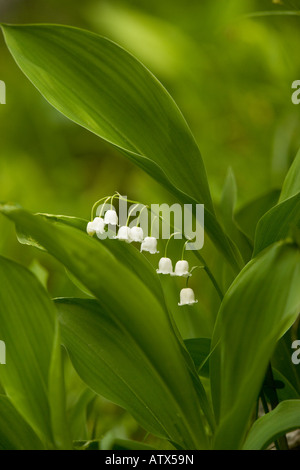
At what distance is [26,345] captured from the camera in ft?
1.69

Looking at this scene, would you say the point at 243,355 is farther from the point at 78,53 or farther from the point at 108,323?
the point at 78,53

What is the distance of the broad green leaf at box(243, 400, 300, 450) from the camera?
1.56 feet

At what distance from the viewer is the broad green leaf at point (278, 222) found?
540 mm

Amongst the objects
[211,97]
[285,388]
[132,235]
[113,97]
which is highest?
[211,97]

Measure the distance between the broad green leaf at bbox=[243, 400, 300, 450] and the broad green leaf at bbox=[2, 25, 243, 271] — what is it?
20cm

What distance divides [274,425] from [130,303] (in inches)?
7.2

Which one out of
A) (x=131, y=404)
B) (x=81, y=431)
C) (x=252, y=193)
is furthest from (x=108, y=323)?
(x=252, y=193)

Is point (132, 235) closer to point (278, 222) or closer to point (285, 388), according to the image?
point (278, 222)

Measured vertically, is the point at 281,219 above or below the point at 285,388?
above

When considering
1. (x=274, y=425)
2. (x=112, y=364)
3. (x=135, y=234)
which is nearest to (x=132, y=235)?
(x=135, y=234)

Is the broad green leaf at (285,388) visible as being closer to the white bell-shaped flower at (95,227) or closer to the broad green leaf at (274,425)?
the broad green leaf at (274,425)

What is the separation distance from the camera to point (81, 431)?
2.68 feet

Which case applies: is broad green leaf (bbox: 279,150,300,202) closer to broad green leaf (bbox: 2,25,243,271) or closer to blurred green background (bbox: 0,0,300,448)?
broad green leaf (bbox: 2,25,243,271)

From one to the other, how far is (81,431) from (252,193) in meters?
1.03
